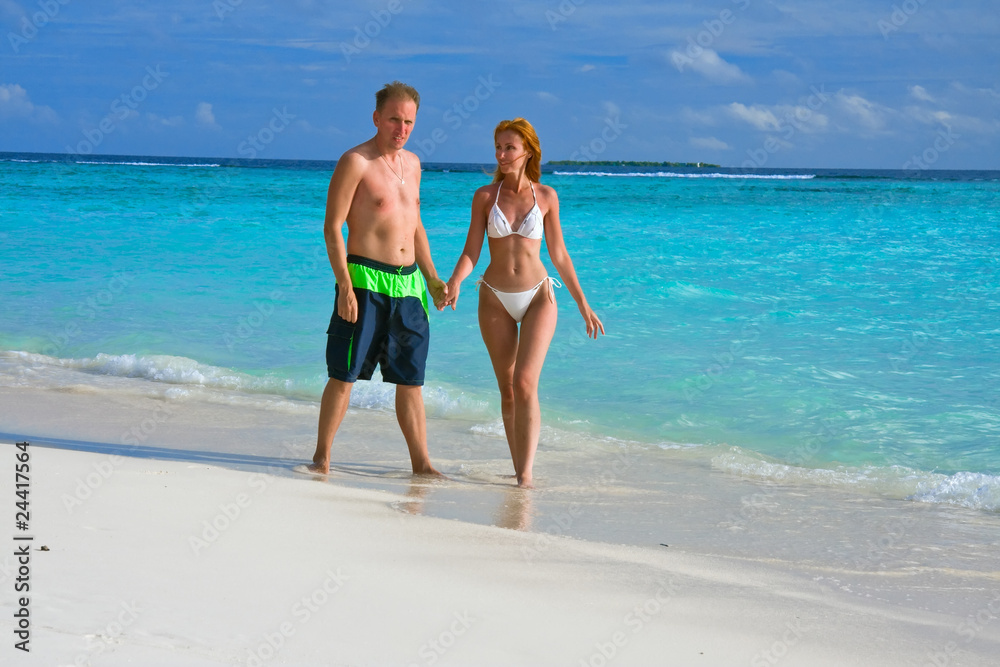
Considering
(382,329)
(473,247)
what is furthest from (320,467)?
(473,247)

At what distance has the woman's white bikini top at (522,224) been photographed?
14.8 ft

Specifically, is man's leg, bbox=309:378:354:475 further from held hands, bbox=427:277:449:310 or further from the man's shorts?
held hands, bbox=427:277:449:310

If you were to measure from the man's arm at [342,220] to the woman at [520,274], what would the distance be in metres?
0.52

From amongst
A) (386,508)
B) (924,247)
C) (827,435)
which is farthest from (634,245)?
(386,508)

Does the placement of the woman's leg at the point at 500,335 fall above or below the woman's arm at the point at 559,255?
below

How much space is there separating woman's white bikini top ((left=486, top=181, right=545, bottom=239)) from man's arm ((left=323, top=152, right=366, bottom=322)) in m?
0.70

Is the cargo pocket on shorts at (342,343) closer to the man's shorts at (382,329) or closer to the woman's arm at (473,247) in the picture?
the man's shorts at (382,329)

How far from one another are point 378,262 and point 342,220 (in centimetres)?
26

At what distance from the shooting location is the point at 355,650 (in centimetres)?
235

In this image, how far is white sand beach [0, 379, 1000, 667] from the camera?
2.37m

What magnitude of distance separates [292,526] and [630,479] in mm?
2108

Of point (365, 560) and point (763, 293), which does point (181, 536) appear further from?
point (763, 293)

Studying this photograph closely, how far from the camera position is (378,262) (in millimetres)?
4336

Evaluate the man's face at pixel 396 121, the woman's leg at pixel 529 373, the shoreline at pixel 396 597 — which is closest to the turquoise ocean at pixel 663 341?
the woman's leg at pixel 529 373
